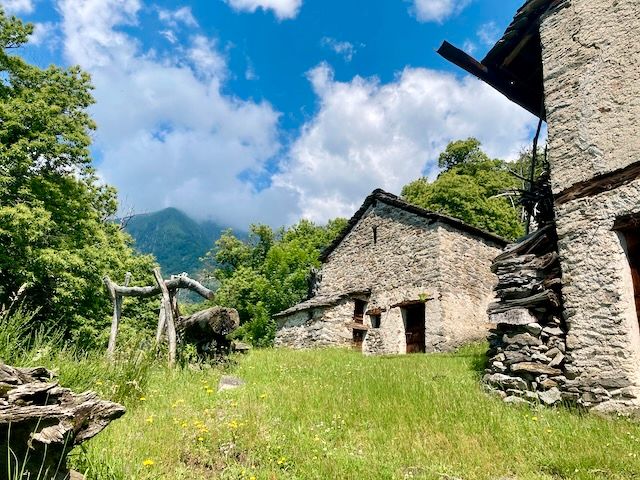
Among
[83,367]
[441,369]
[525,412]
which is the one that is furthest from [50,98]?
[525,412]

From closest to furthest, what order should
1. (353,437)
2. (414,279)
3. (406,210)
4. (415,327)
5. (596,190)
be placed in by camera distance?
(353,437), (596,190), (415,327), (414,279), (406,210)

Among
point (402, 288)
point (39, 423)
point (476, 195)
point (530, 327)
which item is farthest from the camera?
point (476, 195)

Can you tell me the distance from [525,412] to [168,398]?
4856 mm

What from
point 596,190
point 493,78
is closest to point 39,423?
point 596,190

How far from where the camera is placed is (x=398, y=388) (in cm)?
679

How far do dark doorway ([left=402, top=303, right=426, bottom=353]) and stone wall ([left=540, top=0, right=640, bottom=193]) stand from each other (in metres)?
11.3

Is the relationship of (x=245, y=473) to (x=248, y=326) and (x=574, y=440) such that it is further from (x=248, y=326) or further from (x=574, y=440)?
(x=248, y=326)

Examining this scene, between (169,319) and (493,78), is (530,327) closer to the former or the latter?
(493,78)

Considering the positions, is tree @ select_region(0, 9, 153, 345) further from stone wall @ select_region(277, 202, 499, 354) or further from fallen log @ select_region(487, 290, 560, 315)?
fallen log @ select_region(487, 290, 560, 315)

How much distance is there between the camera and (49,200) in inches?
589

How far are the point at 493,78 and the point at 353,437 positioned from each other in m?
8.01

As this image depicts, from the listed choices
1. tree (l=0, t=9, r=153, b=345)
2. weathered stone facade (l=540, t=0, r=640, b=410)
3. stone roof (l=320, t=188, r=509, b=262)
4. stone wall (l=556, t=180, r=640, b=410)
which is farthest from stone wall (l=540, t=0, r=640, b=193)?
tree (l=0, t=9, r=153, b=345)

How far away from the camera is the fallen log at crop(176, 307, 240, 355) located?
9.50 meters

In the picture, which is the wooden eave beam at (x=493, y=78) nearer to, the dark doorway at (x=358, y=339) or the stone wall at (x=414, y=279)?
the stone wall at (x=414, y=279)
